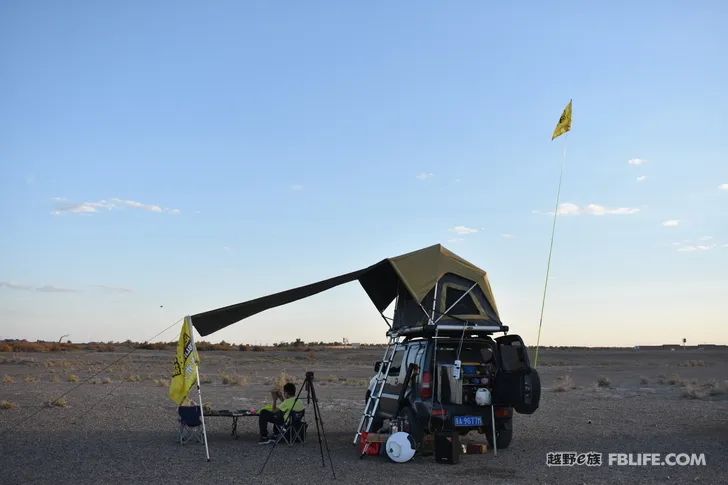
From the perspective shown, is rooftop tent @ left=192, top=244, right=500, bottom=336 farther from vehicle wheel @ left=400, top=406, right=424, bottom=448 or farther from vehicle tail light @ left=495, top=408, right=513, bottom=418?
vehicle wheel @ left=400, top=406, right=424, bottom=448

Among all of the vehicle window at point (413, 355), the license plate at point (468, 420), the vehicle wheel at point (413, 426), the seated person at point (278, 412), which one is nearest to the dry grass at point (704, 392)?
the license plate at point (468, 420)

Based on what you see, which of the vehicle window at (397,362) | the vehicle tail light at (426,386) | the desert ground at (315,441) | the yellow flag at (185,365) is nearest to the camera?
the desert ground at (315,441)

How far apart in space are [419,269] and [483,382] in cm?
229

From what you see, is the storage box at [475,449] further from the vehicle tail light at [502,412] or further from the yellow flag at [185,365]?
the yellow flag at [185,365]

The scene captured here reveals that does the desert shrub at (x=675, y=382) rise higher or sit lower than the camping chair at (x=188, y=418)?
higher

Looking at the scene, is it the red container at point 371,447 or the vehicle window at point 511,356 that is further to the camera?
the vehicle window at point 511,356

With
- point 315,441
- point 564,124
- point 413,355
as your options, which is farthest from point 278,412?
point 564,124

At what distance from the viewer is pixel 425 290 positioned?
12305 millimetres

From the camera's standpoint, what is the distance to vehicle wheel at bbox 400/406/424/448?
1143cm

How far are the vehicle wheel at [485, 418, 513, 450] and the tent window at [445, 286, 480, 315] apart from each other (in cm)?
187

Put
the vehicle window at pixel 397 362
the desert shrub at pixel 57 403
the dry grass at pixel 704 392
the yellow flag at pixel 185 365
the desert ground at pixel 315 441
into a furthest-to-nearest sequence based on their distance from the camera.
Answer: the dry grass at pixel 704 392 → the desert shrub at pixel 57 403 → the vehicle window at pixel 397 362 → the yellow flag at pixel 185 365 → the desert ground at pixel 315 441

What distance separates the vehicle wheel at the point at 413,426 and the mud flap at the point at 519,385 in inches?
50.5

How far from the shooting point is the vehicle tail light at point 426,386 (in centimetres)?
1127

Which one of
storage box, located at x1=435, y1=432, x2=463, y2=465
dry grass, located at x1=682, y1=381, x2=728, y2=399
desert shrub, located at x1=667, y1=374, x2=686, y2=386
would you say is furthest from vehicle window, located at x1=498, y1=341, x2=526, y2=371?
desert shrub, located at x1=667, y1=374, x2=686, y2=386
